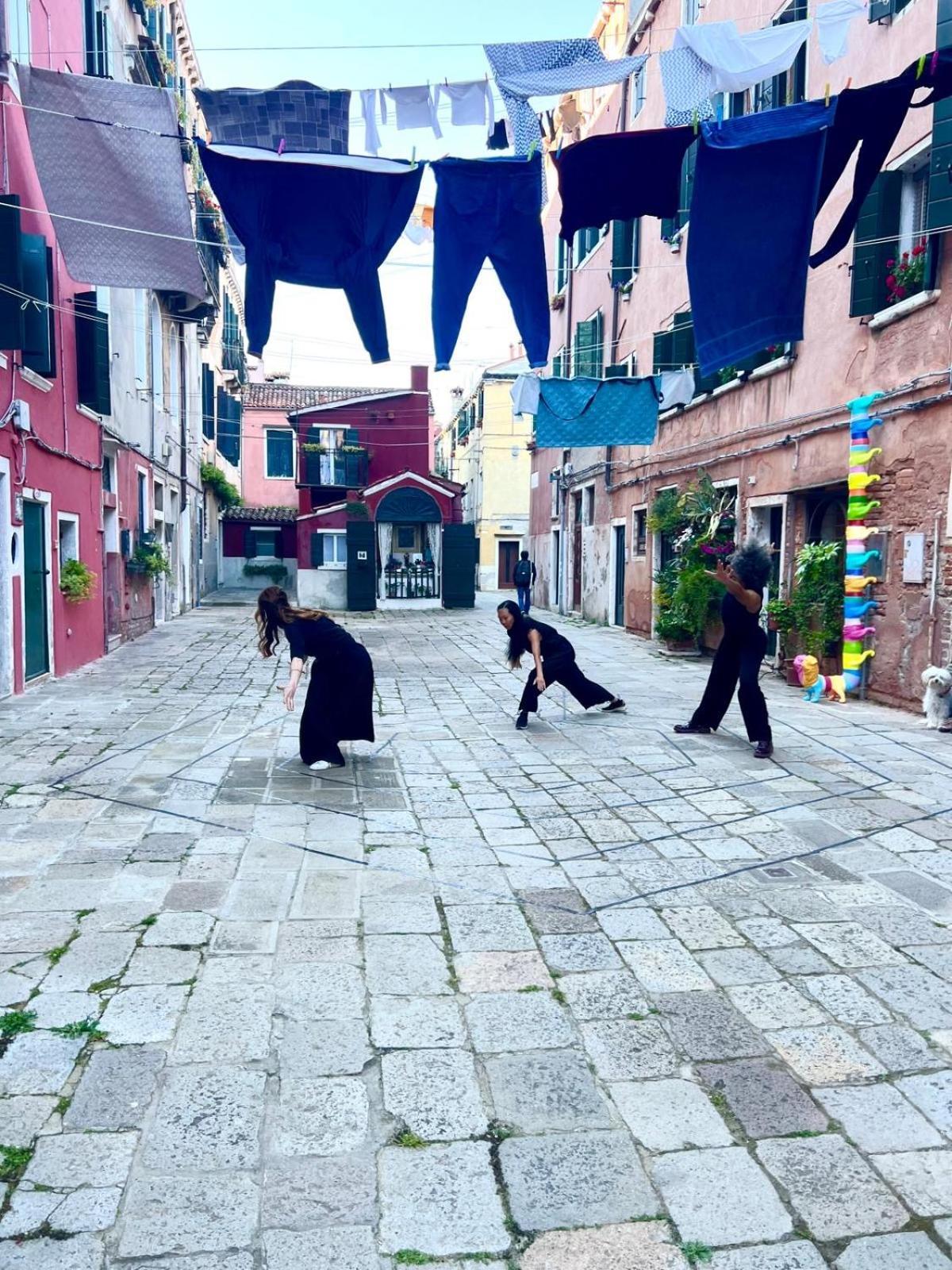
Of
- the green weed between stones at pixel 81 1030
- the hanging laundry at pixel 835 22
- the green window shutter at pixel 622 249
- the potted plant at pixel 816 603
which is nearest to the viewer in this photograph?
the green weed between stones at pixel 81 1030

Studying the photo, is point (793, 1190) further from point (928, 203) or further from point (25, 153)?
point (25, 153)

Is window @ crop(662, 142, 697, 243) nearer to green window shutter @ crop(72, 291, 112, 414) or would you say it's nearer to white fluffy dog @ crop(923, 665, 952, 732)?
white fluffy dog @ crop(923, 665, 952, 732)

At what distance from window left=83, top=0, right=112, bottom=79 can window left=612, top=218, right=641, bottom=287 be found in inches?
343

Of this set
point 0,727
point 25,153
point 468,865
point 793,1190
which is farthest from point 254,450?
point 793,1190

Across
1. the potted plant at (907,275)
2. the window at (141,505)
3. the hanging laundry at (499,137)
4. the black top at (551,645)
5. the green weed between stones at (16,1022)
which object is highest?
the hanging laundry at (499,137)

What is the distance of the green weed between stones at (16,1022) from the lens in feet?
10.3

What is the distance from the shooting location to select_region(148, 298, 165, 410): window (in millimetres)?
17422

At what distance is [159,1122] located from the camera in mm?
2652

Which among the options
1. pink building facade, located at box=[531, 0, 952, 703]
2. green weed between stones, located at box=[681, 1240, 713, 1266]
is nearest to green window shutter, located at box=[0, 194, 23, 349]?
pink building facade, located at box=[531, 0, 952, 703]

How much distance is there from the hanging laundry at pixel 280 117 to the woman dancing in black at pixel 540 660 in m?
4.04

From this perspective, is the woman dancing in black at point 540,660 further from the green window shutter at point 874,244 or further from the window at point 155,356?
the window at point 155,356

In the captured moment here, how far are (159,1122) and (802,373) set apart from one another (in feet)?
34.7

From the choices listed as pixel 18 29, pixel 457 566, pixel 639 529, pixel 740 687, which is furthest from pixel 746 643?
pixel 457 566

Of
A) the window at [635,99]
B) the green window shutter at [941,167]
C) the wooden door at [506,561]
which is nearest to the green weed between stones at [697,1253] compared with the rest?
the green window shutter at [941,167]
